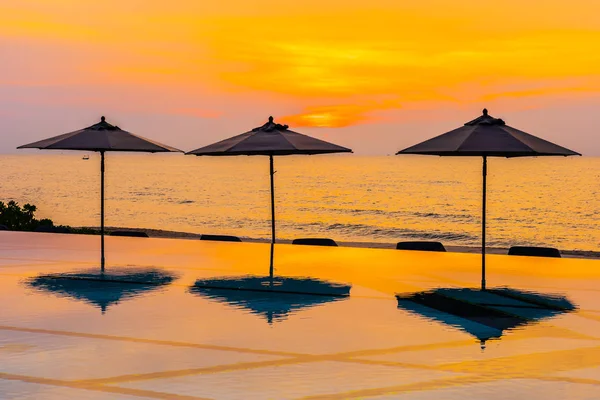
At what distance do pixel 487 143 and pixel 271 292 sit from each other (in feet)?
11.9

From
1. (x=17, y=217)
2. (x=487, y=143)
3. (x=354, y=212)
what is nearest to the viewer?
(x=487, y=143)

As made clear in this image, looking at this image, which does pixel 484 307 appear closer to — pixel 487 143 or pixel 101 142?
pixel 487 143

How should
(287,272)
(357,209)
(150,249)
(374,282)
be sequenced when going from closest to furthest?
(374,282) < (287,272) < (150,249) < (357,209)

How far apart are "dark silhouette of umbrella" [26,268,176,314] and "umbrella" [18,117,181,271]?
78 centimetres

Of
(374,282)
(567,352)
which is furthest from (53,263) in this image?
(567,352)

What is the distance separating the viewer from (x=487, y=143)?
1166 cm

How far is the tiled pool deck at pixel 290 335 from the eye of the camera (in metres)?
7.39

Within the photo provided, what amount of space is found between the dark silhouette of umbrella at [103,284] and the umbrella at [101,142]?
78 cm

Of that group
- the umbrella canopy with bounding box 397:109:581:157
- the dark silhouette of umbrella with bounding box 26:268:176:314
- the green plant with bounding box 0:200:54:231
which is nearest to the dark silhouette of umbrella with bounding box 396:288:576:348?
the umbrella canopy with bounding box 397:109:581:157

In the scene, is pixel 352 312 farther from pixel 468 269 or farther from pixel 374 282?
pixel 468 269

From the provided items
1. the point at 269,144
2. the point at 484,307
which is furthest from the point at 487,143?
the point at 269,144

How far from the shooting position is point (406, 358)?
8391 mm

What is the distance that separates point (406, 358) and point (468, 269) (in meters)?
6.69

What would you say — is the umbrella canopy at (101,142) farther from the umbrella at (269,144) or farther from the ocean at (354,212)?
the ocean at (354,212)
